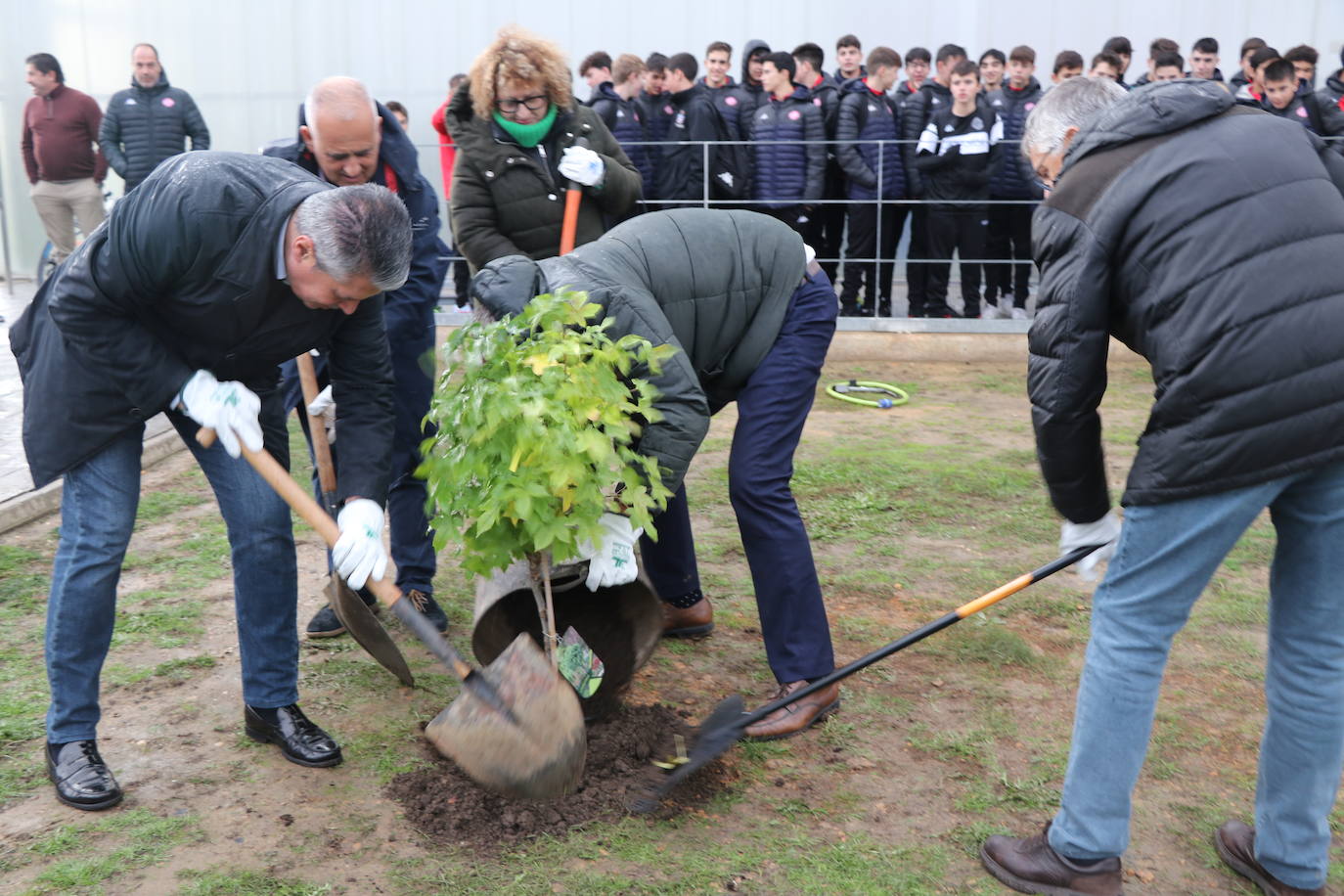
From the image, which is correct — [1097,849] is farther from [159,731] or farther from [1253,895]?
[159,731]

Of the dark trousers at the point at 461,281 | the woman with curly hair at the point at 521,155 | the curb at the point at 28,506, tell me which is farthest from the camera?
the dark trousers at the point at 461,281

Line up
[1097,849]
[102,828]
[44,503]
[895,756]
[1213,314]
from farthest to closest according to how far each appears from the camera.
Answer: [44,503] → [895,756] → [102,828] → [1097,849] → [1213,314]

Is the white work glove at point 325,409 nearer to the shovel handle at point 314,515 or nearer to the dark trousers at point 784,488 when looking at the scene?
the shovel handle at point 314,515

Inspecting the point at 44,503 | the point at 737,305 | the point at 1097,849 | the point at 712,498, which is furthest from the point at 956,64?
the point at 1097,849

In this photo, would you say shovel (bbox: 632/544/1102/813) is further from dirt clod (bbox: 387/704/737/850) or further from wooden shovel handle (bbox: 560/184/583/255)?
wooden shovel handle (bbox: 560/184/583/255)

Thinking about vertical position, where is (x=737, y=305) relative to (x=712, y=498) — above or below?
above

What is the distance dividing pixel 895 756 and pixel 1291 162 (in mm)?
1852

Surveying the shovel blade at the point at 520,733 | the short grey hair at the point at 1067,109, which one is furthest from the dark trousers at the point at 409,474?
the short grey hair at the point at 1067,109

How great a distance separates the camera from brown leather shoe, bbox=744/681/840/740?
345 centimetres

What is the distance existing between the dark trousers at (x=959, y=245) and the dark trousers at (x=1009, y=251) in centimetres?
18

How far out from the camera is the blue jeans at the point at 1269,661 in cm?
244

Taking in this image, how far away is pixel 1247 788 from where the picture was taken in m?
3.19

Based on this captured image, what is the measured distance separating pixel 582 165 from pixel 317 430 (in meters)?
1.41

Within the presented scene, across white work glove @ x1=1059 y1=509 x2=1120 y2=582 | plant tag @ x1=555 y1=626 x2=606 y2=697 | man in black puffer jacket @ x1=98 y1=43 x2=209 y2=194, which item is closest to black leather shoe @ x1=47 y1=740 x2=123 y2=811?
plant tag @ x1=555 y1=626 x2=606 y2=697
